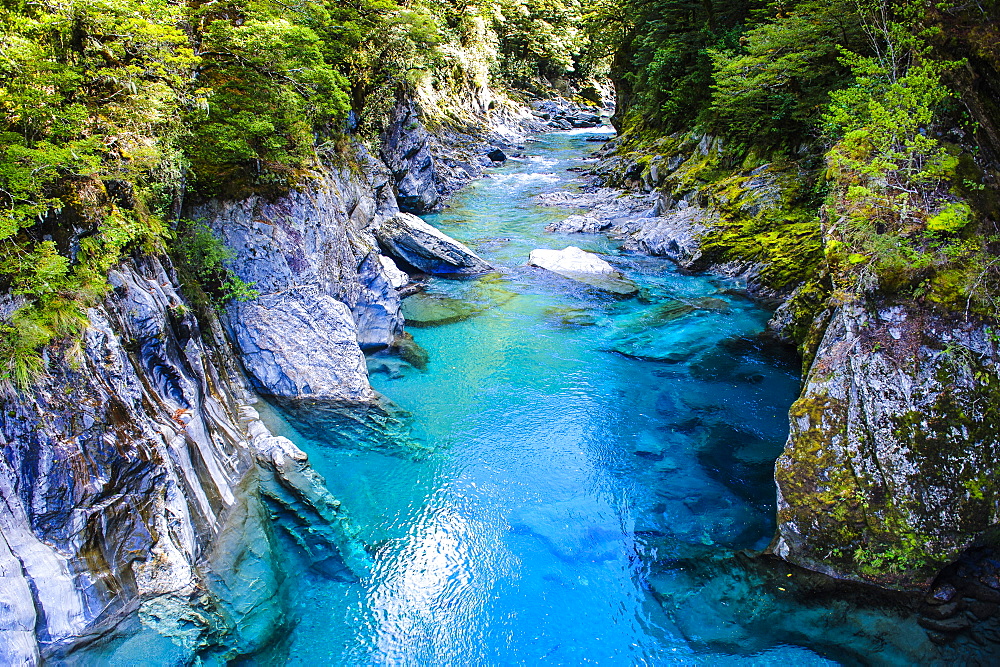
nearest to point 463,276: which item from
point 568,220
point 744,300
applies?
point 568,220

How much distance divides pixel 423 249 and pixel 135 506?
36.9 ft

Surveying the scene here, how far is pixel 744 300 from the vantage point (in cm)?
1358

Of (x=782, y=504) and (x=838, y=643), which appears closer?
(x=838, y=643)

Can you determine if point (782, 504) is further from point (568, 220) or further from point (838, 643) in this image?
point (568, 220)

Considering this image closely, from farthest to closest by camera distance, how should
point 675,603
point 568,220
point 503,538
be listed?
point 568,220 → point 503,538 → point 675,603

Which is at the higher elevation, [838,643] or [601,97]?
[601,97]

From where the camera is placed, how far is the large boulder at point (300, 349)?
371 inches

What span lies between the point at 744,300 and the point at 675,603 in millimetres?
9355

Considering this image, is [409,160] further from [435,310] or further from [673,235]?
[673,235]

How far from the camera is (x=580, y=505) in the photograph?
789 cm

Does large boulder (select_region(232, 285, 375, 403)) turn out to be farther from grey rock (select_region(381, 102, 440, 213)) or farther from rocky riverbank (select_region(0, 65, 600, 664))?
grey rock (select_region(381, 102, 440, 213))

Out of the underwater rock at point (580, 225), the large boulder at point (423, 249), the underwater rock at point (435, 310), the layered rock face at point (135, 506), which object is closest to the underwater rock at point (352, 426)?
the layered rock face at point (135, 506)

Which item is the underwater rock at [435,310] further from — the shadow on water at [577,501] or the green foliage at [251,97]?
the green foliage at [251,97]

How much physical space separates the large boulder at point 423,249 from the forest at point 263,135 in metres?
2.91
